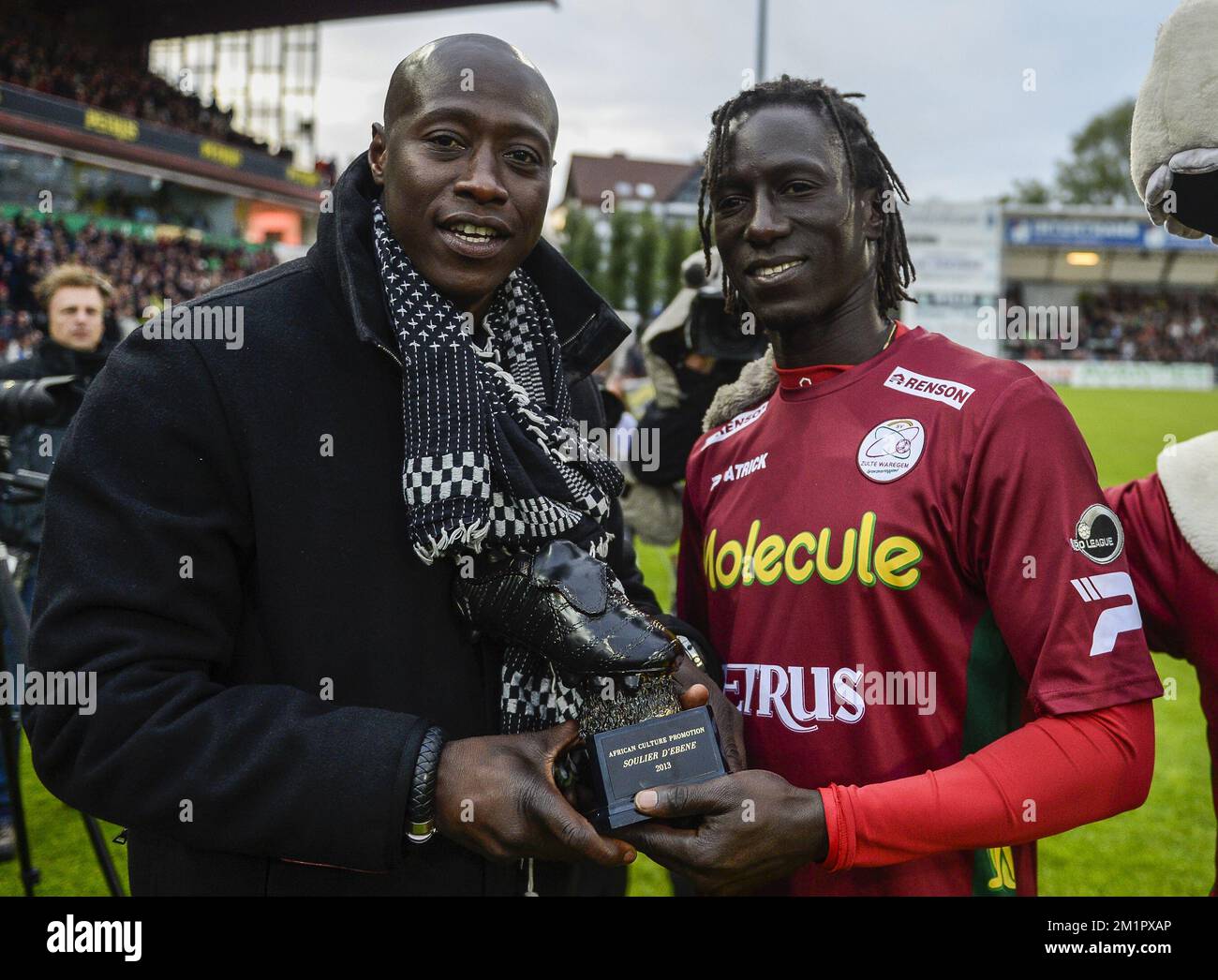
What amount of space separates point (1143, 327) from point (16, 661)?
162ft

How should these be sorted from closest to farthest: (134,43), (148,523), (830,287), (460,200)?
(148,523), (460,200), (830,287), (134,43)

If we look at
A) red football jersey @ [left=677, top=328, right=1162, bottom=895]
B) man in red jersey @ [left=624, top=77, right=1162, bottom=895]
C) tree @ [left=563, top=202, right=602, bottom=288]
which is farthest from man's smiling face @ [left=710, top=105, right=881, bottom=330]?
tree @ [left=563, top=202, right=602, bottom=288]

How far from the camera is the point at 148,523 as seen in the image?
1.41m

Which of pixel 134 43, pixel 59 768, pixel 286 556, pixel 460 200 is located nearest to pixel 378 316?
pixel 460 200

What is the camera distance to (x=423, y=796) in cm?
142

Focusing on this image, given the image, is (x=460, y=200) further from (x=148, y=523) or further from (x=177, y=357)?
(x=148, y=523)

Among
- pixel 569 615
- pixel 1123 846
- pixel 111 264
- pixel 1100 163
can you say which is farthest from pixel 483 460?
pixel 1100 163

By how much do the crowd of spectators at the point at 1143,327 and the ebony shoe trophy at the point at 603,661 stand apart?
41.2m

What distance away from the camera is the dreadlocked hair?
6.60 ft

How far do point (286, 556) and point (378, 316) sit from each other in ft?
1.36

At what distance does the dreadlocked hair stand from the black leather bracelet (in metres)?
1.22

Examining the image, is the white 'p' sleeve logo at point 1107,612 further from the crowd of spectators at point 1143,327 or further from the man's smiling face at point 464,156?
the crowd of spectators at point 1143,327

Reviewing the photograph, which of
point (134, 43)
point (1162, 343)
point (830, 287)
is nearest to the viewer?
point (830, 287)

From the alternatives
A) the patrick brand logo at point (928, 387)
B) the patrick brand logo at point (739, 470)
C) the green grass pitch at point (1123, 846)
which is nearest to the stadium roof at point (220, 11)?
the green grass pitch at point (1123, 846)
